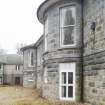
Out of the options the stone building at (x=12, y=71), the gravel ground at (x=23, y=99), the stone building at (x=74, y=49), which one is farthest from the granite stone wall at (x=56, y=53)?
the stone building at (x=12, y=71)

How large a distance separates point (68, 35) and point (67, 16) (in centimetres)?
114

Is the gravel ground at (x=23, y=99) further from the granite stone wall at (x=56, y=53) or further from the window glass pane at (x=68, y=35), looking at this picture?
the window glass pane at (x=68, y=35)

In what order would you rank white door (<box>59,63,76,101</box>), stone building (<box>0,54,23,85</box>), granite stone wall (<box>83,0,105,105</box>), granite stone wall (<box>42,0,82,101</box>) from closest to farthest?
granite stone wall (<box>83,0,105,105</box>)
white door (<box>59,63,76,101</box>)
granite stone wall (<box>42,0,82,101</box>)
stone building (<box>0,54,23,85</box>)

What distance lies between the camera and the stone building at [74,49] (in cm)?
1145

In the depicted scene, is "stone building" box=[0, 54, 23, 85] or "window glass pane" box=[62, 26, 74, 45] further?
"stone building" box=[0, 54, 23, 85]

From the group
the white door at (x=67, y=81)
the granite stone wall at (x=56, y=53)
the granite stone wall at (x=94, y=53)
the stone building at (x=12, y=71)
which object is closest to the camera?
the granite stone wall at (x=94, y=53)

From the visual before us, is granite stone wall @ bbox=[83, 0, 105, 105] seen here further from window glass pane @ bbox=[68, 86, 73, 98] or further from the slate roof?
the slate roof

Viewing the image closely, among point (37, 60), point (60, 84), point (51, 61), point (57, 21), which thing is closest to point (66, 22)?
point (57, 21)

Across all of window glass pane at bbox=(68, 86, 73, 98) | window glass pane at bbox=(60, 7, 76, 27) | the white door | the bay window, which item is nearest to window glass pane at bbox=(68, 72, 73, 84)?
the white door

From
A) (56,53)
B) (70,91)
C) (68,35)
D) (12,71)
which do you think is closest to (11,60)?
(12,71)

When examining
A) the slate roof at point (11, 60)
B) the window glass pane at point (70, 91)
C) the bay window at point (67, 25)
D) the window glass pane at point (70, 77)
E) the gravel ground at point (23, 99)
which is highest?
the bay window at point (67, 25)

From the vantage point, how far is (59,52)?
1402 centimetres

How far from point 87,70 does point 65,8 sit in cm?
403

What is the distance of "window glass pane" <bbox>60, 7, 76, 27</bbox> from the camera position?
1379 cm
